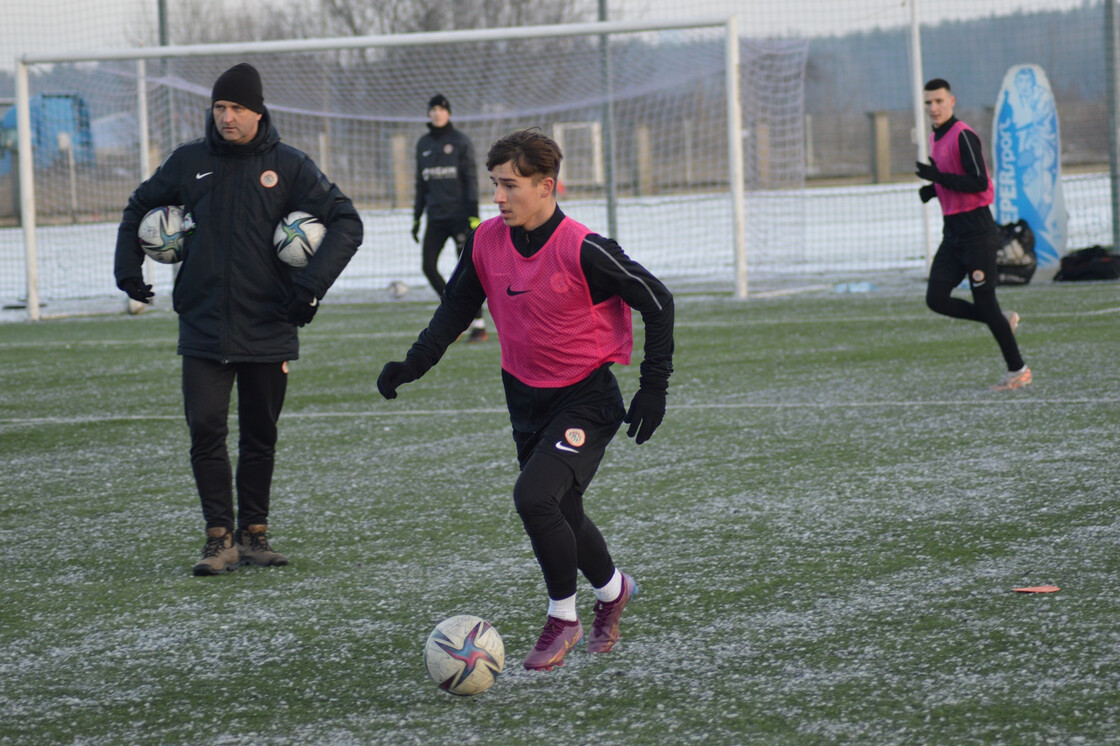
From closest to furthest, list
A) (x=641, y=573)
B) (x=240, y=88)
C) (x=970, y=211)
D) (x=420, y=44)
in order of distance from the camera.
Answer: (x=641, y=573), (x=240, y=88), (x=970, y=211), (x=420, y=44)

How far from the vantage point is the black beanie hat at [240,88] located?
4.88 m

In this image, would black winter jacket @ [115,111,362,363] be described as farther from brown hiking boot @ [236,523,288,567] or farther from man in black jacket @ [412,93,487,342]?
man in black jacket @ [412,93,487,342]

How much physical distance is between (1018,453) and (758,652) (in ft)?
10.5

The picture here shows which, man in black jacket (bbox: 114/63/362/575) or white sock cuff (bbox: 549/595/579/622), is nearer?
white sock cuff (bbox: 549/595/579/622)

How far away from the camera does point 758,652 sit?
3.83m

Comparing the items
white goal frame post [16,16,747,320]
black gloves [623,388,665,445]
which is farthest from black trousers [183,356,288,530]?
white goal frame post [16,16,747,320]

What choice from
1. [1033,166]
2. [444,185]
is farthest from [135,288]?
[1033,166]

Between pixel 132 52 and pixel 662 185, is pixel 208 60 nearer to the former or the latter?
pixel 132 52

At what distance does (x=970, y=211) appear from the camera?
858 centimetres

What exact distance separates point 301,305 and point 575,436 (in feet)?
5.09

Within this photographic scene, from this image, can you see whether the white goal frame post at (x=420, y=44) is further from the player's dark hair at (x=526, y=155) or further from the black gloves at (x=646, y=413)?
the black gloves at (x=646, y=413)

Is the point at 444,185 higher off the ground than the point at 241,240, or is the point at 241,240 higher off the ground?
the point at 444,185

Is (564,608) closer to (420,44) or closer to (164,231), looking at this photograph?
(164,231)

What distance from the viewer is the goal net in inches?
719
